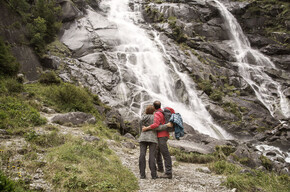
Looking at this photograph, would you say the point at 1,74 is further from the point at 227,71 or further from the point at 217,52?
the point at 217,52

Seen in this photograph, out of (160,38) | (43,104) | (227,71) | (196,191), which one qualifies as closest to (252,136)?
(227,71)

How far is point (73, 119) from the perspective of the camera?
10453mm

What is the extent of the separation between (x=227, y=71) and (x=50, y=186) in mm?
26640

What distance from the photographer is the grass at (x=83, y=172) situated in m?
4.32

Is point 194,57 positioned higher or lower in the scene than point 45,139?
higher

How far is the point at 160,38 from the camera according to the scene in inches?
1189

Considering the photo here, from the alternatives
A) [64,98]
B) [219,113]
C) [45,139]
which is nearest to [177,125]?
[45,139]

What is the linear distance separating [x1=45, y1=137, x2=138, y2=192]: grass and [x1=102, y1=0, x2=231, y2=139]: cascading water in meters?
11.0

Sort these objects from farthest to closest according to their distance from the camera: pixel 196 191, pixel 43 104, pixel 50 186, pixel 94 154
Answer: pixel 43 104
pixel 94 154
pixel 196 191
pixel 50 186

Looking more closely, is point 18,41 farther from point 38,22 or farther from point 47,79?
point 47,79

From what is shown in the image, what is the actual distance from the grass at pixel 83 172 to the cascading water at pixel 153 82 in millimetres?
10986

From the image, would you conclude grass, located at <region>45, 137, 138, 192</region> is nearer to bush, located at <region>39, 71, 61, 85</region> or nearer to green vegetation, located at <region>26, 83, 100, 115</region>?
green vegetation, located at <region>26, 83, 100, 115</region>

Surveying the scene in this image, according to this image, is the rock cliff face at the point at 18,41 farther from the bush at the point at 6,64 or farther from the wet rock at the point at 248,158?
the wet rock at the point at 248,158

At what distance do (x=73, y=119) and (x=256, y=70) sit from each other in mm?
26781
